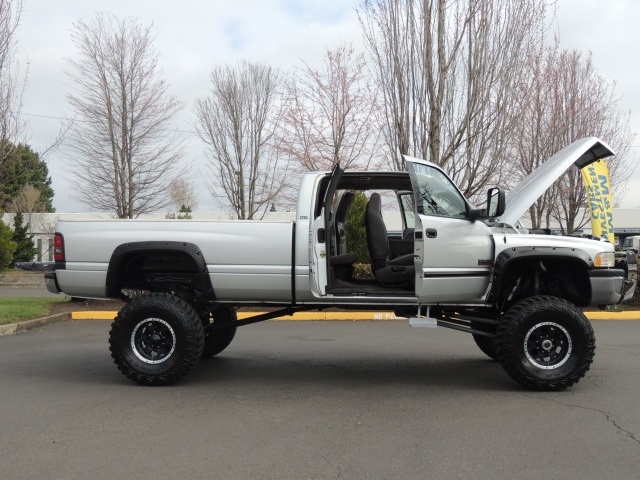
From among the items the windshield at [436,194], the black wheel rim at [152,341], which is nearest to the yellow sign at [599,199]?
the windshield at [436,194]

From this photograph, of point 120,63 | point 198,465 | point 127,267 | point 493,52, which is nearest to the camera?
point 198,465

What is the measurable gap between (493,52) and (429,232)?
8.16 meters

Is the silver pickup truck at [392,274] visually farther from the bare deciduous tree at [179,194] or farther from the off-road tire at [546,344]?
the bare deciduous tree at [179,194]

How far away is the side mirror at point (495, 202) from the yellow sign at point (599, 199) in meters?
2.20

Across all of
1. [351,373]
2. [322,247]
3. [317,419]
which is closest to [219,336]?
[351,373]

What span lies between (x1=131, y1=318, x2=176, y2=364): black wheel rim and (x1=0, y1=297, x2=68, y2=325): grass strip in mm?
5011

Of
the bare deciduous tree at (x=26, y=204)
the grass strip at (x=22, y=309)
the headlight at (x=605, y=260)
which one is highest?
the bare deciduous tree at (x=26, y=204)

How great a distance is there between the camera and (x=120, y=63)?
21625 millimetres

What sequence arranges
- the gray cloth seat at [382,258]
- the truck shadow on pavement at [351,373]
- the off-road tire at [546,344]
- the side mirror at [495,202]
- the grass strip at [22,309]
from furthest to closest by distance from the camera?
the grass strip at [22,309] < the gray cloth seat at [382,258] < the truck shadow on pavement at [351,373] < the off-road tire at [546,344] < the side mirror at [495,202]

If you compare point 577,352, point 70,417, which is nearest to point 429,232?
point 577,352

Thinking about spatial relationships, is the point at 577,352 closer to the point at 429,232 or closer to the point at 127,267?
the point at 429,232

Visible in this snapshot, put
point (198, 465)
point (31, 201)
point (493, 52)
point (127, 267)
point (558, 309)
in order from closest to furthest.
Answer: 1. point (198, 465)
2. point (558, 309)
3. point (127, 267)
4. point (493, 52)
5. point (31, 201)

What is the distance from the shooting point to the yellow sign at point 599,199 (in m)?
7.79

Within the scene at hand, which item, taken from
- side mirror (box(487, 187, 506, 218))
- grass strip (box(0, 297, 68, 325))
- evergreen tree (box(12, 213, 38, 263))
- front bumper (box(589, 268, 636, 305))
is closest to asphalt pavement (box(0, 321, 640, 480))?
front bumper (box(589, 268, 636, 305))
